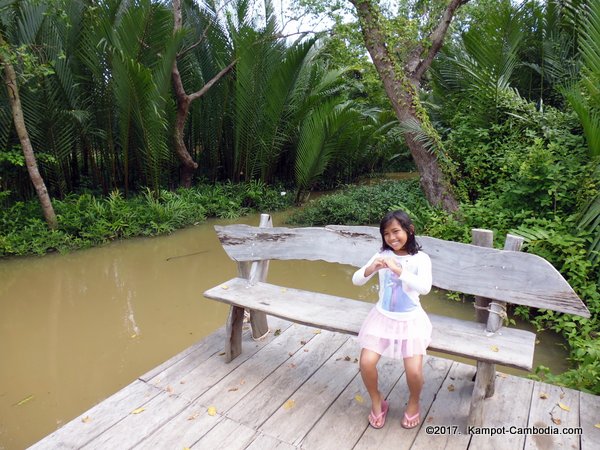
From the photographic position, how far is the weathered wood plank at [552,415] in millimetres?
1939

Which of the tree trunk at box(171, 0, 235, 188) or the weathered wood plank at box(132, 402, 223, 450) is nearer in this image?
the weathered wood plank at box(132, 402, 223, 450)

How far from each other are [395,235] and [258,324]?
49.7 inches

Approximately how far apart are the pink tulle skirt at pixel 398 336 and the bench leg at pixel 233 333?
2.83 feet

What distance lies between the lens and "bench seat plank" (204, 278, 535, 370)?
1.97 m

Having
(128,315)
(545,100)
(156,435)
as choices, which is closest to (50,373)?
(128,315)

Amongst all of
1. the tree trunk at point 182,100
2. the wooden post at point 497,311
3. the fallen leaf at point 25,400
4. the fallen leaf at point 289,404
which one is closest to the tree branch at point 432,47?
the tree trunk at point 182,100

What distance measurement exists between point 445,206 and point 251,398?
389cm

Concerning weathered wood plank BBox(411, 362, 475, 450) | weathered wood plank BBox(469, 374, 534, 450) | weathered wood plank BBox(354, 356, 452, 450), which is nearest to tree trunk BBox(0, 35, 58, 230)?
weathered wood plank BBox(354, 356, 452, 450)

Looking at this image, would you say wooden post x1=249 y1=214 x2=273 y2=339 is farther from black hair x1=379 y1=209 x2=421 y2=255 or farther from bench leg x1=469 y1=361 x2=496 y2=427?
bench leg x1=469 y1=361 x2=496 y2=427

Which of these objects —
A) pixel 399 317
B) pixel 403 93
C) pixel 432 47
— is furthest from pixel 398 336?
pixel 432 47

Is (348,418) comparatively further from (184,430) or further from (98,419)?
(98,419)

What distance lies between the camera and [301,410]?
2.21m

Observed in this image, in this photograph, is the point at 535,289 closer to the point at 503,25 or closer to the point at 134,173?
the point at 503,25

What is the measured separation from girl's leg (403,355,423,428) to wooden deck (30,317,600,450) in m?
0.05
